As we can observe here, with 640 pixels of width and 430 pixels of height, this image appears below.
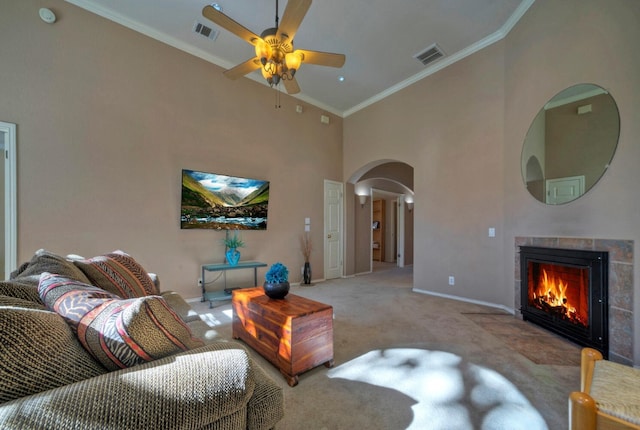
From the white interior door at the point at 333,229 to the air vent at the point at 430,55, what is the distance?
270cm

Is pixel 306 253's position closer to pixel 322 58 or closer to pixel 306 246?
pixel 306 246

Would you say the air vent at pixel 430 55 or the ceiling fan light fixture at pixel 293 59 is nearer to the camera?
the ceiling fan light fixture at pixel 293 59

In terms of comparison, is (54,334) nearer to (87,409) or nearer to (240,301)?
(87,409)

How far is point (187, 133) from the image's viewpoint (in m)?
3.88

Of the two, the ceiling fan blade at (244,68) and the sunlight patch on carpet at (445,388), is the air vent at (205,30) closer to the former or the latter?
the ceiling fan blade at (244,68)

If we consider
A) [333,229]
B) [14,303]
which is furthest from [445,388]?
[333,229]

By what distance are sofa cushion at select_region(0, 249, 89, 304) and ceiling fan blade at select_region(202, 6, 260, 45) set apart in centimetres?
199

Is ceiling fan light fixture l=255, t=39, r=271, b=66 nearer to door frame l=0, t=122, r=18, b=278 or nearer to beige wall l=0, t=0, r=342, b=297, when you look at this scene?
beige wall l=0, t=0, r=342, b=297

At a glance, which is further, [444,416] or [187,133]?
[187,133]

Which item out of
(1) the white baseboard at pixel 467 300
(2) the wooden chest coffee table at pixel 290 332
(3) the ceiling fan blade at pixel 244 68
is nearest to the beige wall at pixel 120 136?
(3) the ceiling fan blade at pixel 244 68

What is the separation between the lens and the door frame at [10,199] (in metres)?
2.73

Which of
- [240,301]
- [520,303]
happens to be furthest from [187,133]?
[520,303]

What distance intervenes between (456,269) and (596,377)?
118 inches

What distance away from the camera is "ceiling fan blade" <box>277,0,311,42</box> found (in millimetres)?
1982
